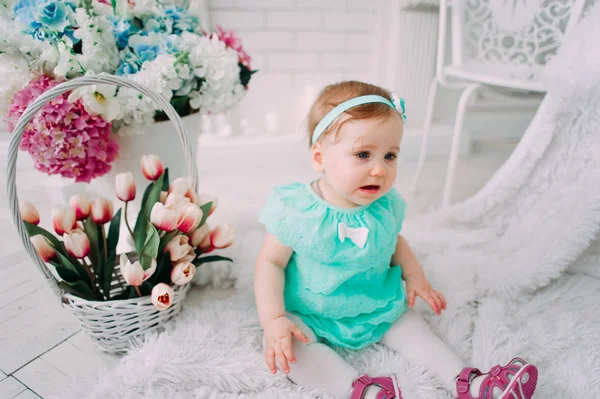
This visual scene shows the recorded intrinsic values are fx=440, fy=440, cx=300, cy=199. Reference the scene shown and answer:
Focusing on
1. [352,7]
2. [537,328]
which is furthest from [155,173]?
[352,7]

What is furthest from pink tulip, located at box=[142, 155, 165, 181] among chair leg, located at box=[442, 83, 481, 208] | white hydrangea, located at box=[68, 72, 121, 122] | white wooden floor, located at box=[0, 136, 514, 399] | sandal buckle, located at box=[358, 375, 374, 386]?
chair leg, located at box=[442, 83, 481, 208]

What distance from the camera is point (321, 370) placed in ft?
2.52

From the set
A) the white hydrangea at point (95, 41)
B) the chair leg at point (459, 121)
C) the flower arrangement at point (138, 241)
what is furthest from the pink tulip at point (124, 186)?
the chair leg at point (459, 121)

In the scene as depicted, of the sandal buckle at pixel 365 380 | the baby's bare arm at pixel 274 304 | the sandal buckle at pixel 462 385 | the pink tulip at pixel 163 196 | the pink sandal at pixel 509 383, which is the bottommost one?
the sandal buckle at pixel 462 385

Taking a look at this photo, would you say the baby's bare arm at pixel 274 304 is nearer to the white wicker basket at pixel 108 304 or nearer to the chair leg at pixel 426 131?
the white wicker basket at pixel 108 304

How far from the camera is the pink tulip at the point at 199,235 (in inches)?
34.5

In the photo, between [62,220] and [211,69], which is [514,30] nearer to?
[211,69]

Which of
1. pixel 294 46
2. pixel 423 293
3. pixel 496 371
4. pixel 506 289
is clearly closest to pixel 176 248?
pixel 423 293

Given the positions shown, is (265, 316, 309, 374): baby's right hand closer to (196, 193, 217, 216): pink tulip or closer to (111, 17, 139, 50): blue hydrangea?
(196, 193, 217, 216): pink tulip

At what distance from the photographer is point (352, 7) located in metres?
1.92

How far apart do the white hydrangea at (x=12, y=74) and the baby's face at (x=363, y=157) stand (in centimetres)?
59

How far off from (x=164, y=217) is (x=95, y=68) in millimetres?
353

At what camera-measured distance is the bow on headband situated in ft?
2.53

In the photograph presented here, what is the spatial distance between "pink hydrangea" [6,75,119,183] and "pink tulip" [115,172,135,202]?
98 mm
